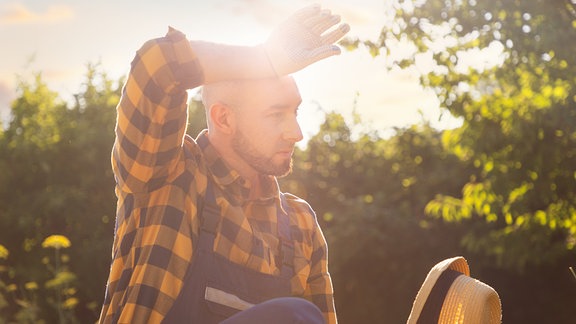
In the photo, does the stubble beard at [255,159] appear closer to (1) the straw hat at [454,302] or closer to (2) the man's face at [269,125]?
(2) the man's face at [269,125]

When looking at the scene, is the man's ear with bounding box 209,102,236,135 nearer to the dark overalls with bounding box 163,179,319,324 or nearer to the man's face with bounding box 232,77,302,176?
the man's face with bounding box 232,77,302,176

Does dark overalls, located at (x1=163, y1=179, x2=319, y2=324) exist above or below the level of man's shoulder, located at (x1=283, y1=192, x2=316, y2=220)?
below

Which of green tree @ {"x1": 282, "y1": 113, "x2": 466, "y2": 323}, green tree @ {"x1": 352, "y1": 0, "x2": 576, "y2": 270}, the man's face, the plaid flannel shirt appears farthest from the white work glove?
green tree @ {"x1": 282, "y1": 113, "x2": 466, "y2": 323}

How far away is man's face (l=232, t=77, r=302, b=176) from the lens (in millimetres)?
2773

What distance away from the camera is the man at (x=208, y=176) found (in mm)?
2492

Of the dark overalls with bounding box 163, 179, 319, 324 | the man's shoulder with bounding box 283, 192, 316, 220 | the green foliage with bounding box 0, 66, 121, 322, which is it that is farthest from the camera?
the green foliage with bounding box 0, 66, 121, 322

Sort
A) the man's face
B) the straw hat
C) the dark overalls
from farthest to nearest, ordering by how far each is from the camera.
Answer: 1. the man's face
2. the dark overalls
3. the straw hat

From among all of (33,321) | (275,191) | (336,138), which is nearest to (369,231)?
(336,138)

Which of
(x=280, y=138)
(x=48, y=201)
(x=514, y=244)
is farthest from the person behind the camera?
(x=48, y=201)

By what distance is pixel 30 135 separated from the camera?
25.8 m

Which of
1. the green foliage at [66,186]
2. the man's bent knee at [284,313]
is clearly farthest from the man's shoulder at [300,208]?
the green foliage at [66,186]

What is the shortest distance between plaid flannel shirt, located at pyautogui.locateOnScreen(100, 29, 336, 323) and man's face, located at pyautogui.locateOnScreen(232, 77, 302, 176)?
107mm

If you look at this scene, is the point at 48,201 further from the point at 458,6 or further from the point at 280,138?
the point at 280,138

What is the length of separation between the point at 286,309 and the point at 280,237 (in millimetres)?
889
